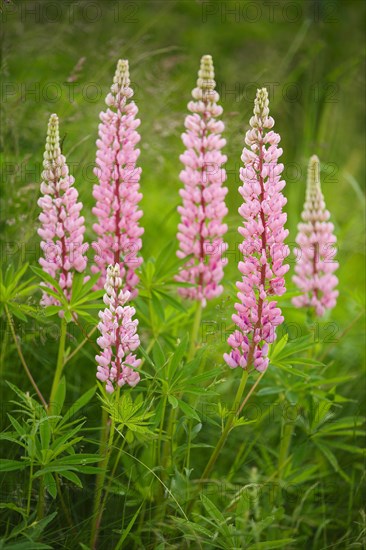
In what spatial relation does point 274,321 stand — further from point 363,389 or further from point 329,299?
point 363,389

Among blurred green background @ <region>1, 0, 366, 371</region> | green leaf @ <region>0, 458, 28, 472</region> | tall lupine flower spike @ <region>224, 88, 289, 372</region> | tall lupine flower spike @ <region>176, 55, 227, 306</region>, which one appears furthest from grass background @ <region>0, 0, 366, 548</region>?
green leaf @ <region>0, 458, 28, 472</region>

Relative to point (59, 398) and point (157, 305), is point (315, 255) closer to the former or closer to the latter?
point (157, 305)

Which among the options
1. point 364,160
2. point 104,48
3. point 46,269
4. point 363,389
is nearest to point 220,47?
point 364,160

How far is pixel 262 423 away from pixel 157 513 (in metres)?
0.99

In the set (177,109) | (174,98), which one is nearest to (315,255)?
(174,98)

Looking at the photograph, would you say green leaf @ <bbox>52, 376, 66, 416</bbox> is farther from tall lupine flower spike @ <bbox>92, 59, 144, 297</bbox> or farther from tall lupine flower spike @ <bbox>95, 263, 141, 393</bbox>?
tall lupine flower spike @ <bbox>92, 59, 144, 297</bbox>

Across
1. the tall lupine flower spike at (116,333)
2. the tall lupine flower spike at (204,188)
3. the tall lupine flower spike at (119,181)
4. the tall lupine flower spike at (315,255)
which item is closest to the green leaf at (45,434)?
the tall lupine flower spike at (116,333)

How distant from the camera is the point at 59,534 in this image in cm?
216

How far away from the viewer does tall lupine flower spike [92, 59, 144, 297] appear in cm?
223

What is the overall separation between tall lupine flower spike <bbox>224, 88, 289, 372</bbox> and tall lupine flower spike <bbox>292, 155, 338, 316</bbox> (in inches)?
19.9

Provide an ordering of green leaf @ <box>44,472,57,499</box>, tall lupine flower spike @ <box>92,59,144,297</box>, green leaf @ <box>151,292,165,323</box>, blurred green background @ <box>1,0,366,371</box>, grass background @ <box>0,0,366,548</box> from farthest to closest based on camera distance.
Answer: blurred green background @ <box>1,0,366,371</box>
grass background @ <box>0,0,366,548</box>
green leaf @ <box>151,292,165,323</box>
tall lupine flower spike @ <box>92,59,144,297</box>
green leaf @ <box>44,472,57,499</box>

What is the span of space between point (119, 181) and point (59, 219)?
9.7 inches

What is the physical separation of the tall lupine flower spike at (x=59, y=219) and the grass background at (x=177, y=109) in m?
0.18

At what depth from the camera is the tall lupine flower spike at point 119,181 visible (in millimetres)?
2227
